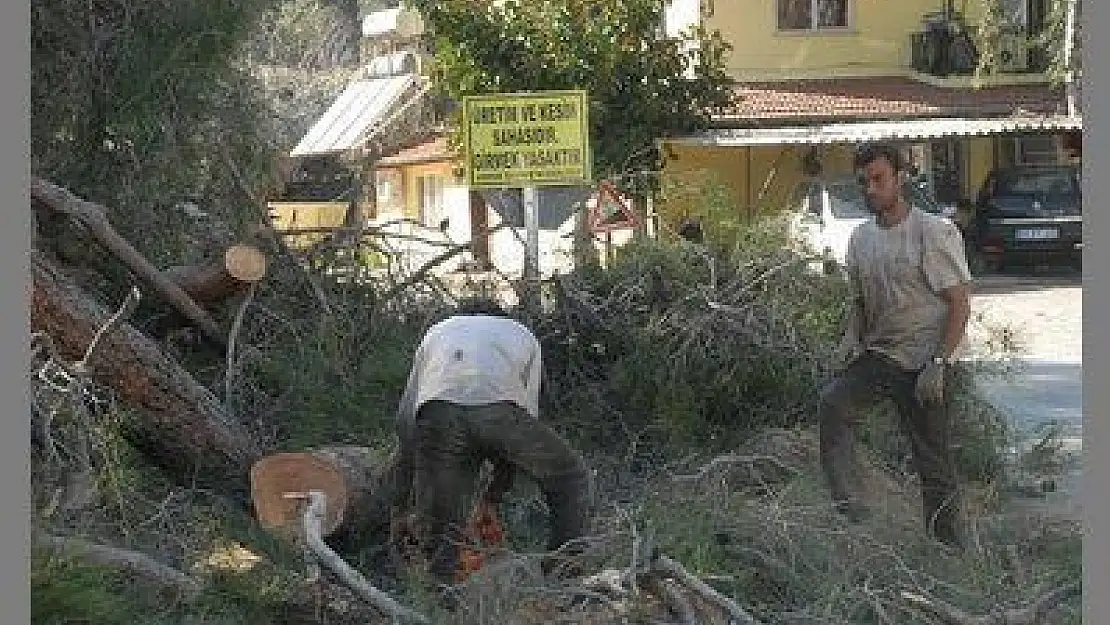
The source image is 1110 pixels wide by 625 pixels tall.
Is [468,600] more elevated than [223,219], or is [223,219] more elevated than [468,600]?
[223,219]

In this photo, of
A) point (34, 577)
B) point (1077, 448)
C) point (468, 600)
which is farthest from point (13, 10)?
point (1077, 448)

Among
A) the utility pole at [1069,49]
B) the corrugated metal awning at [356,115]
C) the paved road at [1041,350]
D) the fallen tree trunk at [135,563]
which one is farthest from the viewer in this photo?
the corrugated metal awning at [356,115]

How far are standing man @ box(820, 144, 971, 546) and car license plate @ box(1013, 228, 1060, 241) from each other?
17.0 m

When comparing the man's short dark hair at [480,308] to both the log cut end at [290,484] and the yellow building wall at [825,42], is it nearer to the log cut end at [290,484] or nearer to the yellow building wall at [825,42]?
the log cut end at [290,484]

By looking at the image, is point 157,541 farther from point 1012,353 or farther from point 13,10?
point 1012,353

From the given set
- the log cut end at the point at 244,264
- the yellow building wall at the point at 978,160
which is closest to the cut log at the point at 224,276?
the log cut end at the point at 244,264

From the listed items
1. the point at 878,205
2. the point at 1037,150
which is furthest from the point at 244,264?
the point at 1037,150

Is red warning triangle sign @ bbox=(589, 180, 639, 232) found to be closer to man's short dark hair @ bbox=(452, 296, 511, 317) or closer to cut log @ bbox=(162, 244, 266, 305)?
cut log @ bbox=(162, 244, 266, 305)

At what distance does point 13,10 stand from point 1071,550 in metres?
4.91

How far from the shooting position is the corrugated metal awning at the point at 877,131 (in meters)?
23.1

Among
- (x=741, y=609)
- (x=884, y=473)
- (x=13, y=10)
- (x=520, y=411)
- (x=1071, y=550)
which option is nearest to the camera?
(x=13, y=10)

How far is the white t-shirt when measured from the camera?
6.52 m

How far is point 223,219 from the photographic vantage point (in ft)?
33.3

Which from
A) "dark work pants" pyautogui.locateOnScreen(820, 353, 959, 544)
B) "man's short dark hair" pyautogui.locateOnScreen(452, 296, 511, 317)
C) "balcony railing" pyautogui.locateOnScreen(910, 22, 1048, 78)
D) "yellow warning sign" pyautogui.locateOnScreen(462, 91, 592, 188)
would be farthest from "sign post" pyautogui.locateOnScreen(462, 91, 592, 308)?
"balcony railing" pyautogui.locateOnScreen(910, 22, 1048, 78)
